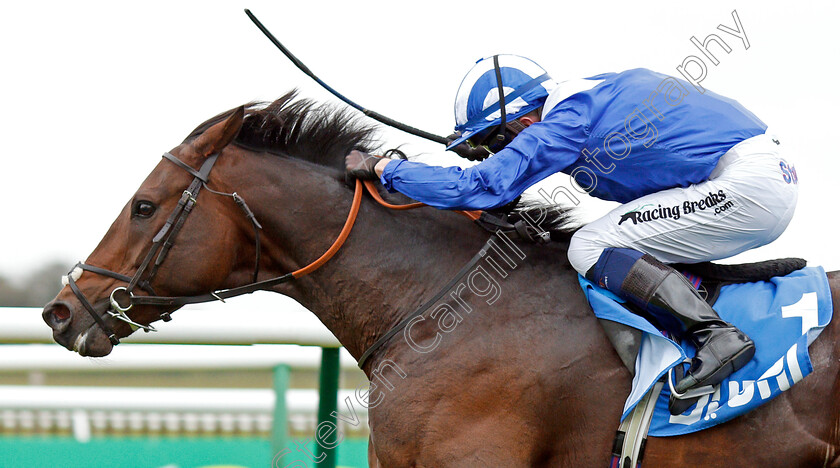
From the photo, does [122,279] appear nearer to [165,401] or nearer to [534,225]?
[165,401]

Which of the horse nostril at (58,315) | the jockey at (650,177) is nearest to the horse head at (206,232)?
the horse nostril at (58,315)

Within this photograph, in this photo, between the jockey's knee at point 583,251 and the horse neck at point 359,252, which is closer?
the jockey's knee at point 583,251

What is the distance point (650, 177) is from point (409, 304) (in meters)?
Answer: 1.01

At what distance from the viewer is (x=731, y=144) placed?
2625 millimetres

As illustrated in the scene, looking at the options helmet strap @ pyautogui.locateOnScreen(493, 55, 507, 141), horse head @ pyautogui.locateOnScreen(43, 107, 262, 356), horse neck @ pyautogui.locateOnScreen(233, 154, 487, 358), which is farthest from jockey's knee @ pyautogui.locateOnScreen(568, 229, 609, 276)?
horse head @ pyautogui.locateOnScreen(43, 107, 262, 356)

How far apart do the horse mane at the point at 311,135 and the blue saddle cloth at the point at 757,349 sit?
0.57 meters

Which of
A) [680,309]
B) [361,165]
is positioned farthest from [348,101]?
[680,309]

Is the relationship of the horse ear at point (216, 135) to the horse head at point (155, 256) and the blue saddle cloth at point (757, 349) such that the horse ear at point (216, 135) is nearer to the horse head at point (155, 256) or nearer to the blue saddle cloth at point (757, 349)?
the horse head at point (155, 256)

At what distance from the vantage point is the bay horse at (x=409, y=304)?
244cm

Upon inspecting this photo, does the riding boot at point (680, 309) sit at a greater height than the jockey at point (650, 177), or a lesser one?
lesser

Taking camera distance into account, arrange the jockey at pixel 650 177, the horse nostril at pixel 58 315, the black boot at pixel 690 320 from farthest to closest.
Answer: the horse nostril at pixel 58 315 → the jockey at pixel 650 177 → the black boot at pixel 690 320

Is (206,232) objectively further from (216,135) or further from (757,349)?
(757,349)

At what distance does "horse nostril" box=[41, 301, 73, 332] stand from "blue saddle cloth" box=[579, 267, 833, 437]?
2.00 m

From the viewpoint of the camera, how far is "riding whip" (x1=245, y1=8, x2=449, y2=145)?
10.1 feet
